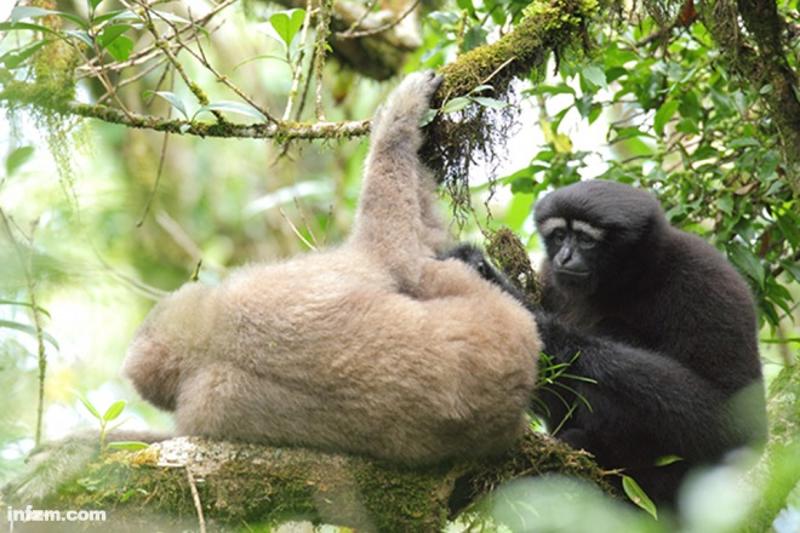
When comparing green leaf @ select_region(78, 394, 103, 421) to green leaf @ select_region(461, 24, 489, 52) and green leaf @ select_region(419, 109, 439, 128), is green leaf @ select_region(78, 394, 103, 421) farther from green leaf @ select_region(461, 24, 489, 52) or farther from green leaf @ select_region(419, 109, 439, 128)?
green leaf @ select_region(461, 24, 489, 52)

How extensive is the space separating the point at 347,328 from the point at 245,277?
0.83 m

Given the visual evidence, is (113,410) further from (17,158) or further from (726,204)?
(726,204)

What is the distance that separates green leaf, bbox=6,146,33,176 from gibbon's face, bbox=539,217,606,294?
12.4 feet

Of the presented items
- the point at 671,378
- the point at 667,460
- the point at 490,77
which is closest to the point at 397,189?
the point at 490,77

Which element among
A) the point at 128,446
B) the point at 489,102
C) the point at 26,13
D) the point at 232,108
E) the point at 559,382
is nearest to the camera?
the point at 128,446

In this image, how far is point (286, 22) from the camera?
22.1 ft

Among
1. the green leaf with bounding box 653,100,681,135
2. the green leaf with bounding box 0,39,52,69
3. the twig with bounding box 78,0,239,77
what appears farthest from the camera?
the green leaf with bounding box 653,100,681,135

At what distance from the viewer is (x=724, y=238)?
25.7 feet

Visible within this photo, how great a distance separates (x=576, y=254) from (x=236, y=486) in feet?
10.8

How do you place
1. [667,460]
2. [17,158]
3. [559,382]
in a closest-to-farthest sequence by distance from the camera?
[17,158] < [667,460] < [559,382]

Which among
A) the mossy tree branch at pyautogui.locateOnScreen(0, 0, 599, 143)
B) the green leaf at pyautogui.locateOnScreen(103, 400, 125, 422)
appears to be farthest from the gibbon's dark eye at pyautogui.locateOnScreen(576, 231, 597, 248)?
the green leaf at pyautogui.locateOnScreen(103, 400, 125, 422)

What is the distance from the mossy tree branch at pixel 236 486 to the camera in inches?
206

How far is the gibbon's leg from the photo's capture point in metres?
6.01

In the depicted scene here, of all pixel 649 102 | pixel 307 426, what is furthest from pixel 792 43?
pixel 307 426
